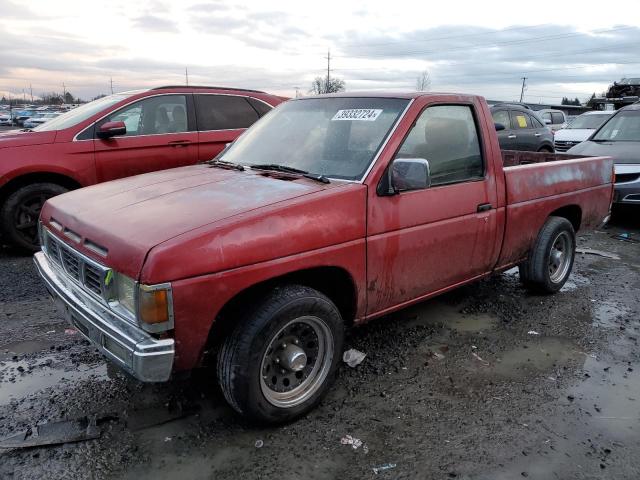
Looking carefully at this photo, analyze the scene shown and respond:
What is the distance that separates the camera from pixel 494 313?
4574 millimetres

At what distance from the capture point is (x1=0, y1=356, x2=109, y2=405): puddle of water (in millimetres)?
3203

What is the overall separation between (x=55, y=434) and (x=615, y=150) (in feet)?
28.9

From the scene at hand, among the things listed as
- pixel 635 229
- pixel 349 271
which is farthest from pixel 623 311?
pixel 635 229

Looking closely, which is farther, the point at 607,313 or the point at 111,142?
the point at 111,142

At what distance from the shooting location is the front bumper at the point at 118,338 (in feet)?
7.72

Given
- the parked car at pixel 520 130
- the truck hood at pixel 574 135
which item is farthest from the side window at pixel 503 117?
the truck hood at pixel 574 135

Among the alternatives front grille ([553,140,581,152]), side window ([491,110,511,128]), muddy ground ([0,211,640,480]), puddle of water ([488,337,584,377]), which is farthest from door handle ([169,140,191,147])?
front grille ([553,140,581,152])

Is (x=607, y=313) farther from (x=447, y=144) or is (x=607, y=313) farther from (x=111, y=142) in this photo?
(x=111, y=142)

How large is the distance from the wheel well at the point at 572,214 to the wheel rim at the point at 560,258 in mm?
224

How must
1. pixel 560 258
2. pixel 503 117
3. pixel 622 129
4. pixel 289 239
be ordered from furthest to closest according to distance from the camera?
pixel 503 117 → pixel 622 129 → pixel 560 258 → pixel 289 239

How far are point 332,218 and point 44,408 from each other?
6.68 feet

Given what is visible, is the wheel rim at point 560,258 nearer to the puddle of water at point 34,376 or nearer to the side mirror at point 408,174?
the side mirror at point 408,174

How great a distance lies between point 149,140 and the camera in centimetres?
630

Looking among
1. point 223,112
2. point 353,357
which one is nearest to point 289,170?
point 353,357
